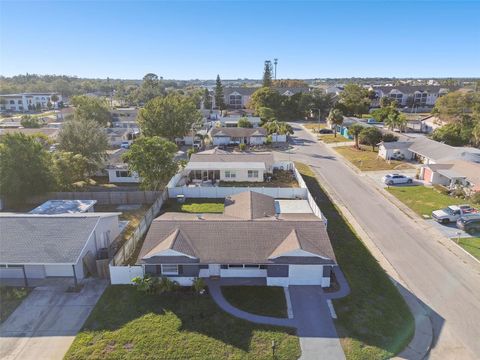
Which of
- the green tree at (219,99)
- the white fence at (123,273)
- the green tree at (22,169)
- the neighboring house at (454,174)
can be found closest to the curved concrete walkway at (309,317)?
the white fence at (123,273)

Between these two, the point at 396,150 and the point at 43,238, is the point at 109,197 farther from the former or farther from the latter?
the point at 396,150

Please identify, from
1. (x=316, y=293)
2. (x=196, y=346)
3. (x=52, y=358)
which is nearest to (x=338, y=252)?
(x=316, y=293)

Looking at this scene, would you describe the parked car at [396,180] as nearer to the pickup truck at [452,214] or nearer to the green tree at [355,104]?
the pickup truck at [452,214]

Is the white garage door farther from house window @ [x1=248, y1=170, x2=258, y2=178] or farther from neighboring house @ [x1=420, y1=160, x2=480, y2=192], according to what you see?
neighboring house @ [x1=420, y1=160, x2=480, y2=192]

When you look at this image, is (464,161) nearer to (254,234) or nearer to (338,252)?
(338,252)

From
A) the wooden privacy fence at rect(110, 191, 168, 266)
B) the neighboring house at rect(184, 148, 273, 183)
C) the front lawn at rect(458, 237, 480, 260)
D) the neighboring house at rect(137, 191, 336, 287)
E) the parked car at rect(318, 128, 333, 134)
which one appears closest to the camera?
the neighboring house at rect(137, 191, 336, 287)

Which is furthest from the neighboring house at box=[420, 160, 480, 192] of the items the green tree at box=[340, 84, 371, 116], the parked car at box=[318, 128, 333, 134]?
the green tree at box=[340, 84, 371, 116]

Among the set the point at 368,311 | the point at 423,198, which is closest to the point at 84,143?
the point at 368,311
